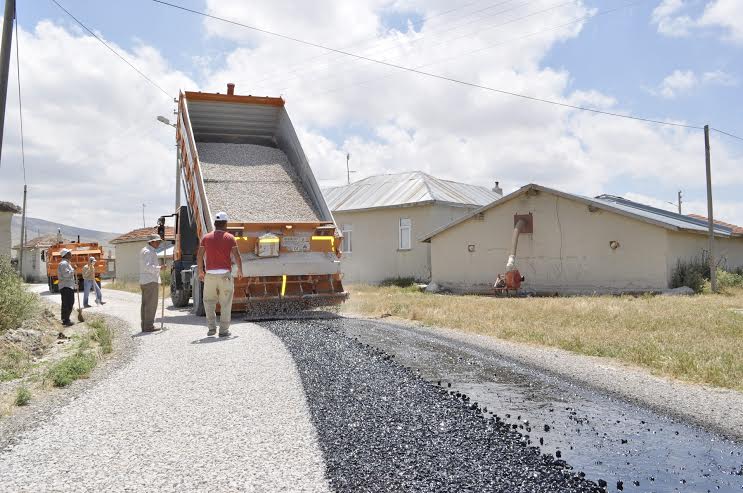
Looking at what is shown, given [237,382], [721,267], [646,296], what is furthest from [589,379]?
[721,267]

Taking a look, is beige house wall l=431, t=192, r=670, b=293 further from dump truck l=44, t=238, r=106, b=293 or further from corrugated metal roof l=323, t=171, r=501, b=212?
dump truck l=44, t=238, r=106, b=293

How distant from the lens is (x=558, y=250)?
20109 millimetres

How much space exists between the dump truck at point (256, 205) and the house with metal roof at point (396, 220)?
12.3 meters

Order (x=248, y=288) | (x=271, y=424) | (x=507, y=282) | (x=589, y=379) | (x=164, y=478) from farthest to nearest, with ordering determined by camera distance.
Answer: (x=507, y=282)
(x=248, y=288)
(x=589, y=379)
(x=271, y=424)
(x=164, y=478)

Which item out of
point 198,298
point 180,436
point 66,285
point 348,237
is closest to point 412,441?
point 180,436

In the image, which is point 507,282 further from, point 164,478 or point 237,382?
point 164,478

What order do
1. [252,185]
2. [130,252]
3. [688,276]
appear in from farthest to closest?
[130,252]
[688,276]
[252,185]

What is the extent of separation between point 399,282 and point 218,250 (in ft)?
55.7

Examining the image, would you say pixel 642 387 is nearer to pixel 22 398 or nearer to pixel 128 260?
pixel 22 398

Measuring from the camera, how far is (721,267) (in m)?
23.0

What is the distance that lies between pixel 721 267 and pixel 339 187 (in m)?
17.8

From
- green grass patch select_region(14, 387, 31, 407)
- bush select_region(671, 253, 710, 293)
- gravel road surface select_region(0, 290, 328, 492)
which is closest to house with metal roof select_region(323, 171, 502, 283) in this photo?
bush select_region(671, 253, 710, 293)

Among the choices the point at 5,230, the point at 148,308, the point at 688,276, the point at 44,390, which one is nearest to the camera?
the point at 44,390

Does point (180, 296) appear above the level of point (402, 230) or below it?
below
